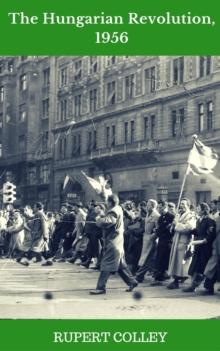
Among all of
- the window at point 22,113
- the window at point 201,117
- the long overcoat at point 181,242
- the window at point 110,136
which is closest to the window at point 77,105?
the window at point 110,136

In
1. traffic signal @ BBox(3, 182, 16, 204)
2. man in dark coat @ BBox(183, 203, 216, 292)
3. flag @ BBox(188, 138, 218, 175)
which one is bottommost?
man in dark coat @ BBox(183, 203, 216, 292)

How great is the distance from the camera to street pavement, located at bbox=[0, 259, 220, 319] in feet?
31.7

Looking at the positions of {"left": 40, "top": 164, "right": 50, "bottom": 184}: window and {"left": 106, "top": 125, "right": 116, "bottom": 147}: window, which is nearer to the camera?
{"left": 106, "top": 125, "right": 116, "bottom": 147}: window

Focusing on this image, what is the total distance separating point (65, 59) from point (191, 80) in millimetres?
18099

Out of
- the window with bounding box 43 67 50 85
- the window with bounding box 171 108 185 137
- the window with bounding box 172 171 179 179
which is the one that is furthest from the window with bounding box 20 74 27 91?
the window with bounding box 172 171 179 179

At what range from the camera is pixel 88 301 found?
11.1 m

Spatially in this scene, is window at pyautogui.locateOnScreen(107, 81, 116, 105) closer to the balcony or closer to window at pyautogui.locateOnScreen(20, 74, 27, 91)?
the balcony

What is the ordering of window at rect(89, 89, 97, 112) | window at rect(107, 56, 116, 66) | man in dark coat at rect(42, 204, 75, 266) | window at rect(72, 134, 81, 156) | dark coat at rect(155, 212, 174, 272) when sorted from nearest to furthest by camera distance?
1. dark coat at rect(155, 212, 174, 272)
2. man in dark coat at rect(42, 204, 75, 266)
3. window at rect(107, 56, 116, 66)
4. window at rect(89, 89, 97, 112)
5. window at rect(72, 134, 81, 156)

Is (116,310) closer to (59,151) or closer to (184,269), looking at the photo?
(184,269)

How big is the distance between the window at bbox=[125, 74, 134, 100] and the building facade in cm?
7

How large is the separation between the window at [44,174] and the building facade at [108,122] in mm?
91

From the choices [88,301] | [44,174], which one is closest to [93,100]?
[44,174]

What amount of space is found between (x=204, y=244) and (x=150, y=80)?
2950cm
